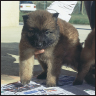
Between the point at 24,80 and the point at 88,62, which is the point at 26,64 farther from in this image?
the point at 88,62

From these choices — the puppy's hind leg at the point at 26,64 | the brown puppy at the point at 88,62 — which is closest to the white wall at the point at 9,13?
the puppy's hind leg at the point at 26,64

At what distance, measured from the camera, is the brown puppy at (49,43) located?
12.2ft

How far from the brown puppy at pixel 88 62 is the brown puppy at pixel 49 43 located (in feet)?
0.75

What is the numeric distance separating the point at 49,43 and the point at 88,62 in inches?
27.1

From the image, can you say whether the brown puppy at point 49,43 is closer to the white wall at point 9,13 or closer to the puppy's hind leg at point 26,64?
the puppy's hind leg at point 26,64

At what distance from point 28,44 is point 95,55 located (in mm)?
1047

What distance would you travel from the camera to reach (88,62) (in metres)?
3.92

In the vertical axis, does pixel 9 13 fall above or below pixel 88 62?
below

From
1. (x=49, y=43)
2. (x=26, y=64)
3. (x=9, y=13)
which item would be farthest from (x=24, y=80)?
(x=9, y=13)

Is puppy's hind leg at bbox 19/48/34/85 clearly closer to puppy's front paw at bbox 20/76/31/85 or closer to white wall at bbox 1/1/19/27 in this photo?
puppy's front paw at bbox 20/76/31/85

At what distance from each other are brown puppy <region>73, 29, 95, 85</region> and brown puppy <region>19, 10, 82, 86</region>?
23cm

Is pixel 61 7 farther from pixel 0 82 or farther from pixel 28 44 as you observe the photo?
pixel 0 82

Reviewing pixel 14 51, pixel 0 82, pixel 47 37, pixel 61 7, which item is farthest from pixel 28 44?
pixel 14 51

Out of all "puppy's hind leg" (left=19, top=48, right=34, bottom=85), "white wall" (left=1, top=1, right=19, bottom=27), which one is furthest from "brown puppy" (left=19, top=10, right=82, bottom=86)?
"white wall" (left=1, top=1, right=19, bottom=27)
